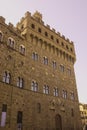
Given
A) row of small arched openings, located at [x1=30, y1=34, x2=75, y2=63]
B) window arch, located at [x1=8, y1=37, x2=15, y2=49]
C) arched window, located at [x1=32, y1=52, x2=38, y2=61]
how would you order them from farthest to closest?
row of small arched openings, located at [x1=30, y1=34, x2=75, y2=63] < arched window, located at [x1=32, y1=52, x2=38, y2=61] < window arch, located at [x1=8, y1=37, x2=15, y2=49]

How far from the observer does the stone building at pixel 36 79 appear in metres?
17.9

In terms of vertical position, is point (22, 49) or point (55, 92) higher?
point (22, 49)

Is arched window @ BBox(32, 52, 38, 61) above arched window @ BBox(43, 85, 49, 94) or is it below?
above

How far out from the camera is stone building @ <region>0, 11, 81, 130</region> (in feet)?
58.6

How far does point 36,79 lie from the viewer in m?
21.8

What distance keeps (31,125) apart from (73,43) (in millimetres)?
20486

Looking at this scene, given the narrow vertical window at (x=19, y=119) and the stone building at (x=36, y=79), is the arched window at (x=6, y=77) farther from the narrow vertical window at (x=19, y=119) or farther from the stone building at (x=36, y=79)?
the narrow vertical window at (x=19, y=119)

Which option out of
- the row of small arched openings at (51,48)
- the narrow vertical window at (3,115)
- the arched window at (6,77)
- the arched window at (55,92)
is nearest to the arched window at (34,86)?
the arched window at (6,77)

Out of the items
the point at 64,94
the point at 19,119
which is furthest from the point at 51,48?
the point at 19,119

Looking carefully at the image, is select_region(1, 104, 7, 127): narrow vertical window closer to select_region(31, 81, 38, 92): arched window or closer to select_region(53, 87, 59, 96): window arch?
select_region(31, 81, 38, 92): arched window

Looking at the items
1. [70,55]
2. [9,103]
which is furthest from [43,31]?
[9,103]

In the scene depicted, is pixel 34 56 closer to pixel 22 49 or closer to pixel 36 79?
pixel 22 49

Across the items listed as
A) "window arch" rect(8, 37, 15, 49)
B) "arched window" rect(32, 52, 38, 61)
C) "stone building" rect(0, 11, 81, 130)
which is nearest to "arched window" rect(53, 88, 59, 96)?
"stone building" rect(0, 11, 81, 130)

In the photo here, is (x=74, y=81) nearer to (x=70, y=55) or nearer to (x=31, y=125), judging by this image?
(x=70, y=55)
